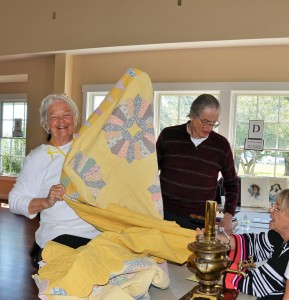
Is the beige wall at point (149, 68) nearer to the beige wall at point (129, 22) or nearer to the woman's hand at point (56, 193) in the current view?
the beige wall at point (129, 22)

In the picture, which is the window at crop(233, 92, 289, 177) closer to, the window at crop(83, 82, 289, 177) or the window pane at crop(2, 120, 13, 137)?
the window at crop(83, 82, 289, 177)

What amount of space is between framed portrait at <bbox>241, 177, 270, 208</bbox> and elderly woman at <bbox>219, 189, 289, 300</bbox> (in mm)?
2225

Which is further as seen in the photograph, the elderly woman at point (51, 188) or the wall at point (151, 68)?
the wall at point (151, 68)

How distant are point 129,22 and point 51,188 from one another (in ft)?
16.7

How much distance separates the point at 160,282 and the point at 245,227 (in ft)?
5.26

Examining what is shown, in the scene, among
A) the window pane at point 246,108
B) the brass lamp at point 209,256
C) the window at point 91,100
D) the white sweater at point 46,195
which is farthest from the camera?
the window at point 91,100

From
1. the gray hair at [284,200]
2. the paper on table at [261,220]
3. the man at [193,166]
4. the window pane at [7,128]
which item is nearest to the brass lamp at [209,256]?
the gray hair at [284,200]

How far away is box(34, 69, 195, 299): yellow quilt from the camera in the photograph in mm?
1284

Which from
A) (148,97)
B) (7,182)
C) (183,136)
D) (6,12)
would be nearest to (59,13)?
(6,12)

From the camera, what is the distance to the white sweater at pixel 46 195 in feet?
5.57

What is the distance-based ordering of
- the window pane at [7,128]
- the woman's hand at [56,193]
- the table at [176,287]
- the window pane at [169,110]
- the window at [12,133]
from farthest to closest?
the window pane at [7,128]
the window at [12,133]
the window pane at [169,110]
the woman's hand at [56,193]
the table at [176,287]

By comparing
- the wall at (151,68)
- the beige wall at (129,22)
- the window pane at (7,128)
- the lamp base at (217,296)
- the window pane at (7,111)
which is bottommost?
the lamp base at (217,296)

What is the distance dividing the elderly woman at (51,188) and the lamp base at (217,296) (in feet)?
1.56

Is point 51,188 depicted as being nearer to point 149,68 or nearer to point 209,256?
point 209,256
